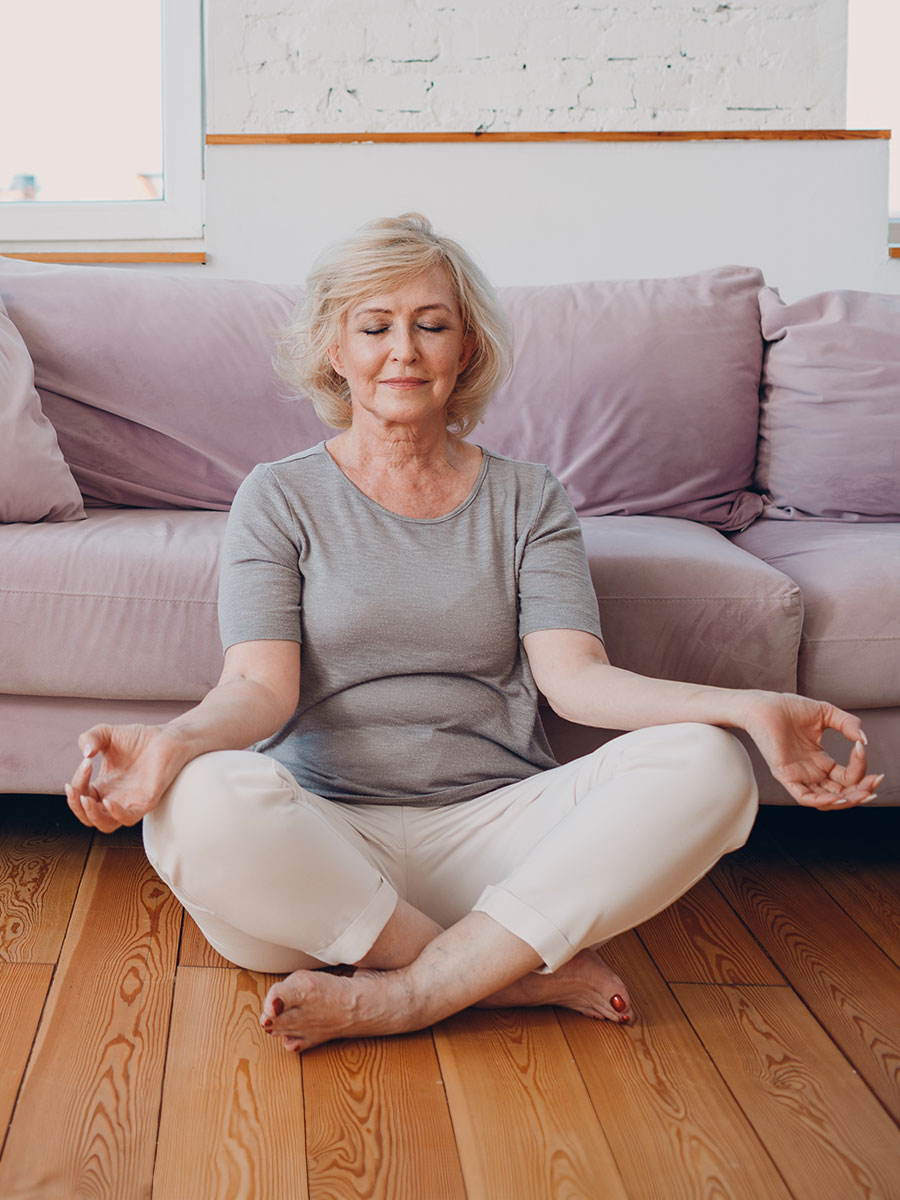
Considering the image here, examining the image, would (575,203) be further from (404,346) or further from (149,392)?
(404,346)

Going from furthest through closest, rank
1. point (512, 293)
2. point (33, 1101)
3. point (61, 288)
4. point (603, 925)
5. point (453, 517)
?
point (512, 293), point (61, 288), point (453, 517), point (603, 925), point (33, 1101)

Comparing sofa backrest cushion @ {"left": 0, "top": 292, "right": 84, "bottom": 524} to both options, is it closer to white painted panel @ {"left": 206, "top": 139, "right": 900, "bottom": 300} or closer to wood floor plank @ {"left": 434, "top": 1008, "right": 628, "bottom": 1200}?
white painted panel @ {"left": 206, "top": 139, "right": 900, "bottom": 300}

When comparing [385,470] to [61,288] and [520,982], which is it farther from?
[61,288]

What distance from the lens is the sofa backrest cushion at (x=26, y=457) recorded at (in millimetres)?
1898

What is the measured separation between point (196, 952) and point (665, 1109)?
0.64 m

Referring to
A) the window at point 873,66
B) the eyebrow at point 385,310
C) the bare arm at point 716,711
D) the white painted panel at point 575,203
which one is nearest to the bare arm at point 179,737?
the bare arm at point 716,711

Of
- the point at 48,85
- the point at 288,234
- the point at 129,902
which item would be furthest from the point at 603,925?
the point at 48,85

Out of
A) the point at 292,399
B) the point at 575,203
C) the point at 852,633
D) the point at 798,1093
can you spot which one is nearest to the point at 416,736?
the point at 798,1093

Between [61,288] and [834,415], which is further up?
[61,288]

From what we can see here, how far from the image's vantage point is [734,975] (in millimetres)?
1501

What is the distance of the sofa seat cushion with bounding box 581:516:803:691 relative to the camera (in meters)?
1.72

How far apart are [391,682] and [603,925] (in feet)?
1.29

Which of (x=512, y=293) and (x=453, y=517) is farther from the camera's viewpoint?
(x=512, y=293)

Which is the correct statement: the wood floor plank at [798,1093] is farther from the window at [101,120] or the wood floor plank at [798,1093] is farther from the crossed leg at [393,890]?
the window at [101,120]
